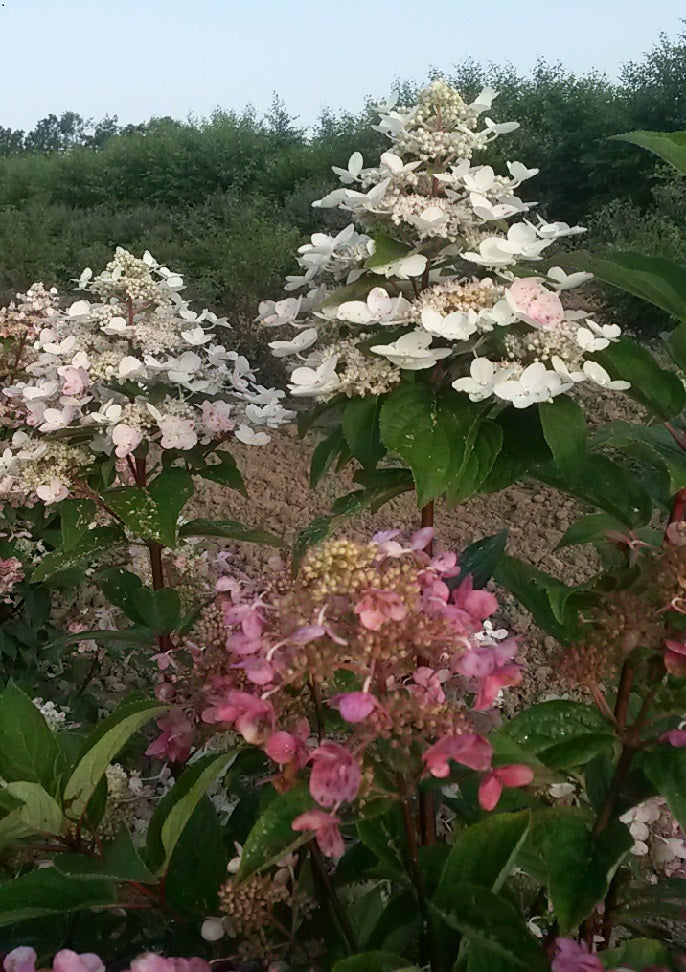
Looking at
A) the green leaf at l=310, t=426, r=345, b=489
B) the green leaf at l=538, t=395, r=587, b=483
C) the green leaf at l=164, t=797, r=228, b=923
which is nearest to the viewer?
the green leaf at l=164, t=797, r=228, b=923

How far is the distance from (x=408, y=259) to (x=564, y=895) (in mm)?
638

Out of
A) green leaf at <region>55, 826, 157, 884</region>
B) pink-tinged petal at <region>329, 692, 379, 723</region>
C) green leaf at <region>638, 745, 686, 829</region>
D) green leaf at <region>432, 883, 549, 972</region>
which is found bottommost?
green leaf at <region>432, 883, 549, 972</region>

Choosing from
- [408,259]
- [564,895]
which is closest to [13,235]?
[408,259]

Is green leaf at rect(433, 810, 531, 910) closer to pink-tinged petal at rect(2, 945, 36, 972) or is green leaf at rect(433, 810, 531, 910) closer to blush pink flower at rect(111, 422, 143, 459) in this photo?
pink-tinged petal at rect(2, 945, 36, 972)

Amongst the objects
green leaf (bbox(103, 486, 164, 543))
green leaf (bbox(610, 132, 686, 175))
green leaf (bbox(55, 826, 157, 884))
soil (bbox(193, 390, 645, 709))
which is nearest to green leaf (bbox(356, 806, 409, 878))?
green leaf (bbox(55, 826, 157, 884))

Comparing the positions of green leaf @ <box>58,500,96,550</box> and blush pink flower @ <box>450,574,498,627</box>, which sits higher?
green leaf @ <box>58,500,96,550</box>

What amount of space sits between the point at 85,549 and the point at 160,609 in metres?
0.16

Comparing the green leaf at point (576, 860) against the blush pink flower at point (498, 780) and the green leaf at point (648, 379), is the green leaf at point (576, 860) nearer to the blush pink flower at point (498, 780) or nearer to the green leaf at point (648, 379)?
the blush pink flower at point (498, 780)

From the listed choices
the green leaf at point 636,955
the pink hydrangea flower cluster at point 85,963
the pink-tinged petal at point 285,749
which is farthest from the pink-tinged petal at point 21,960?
the green leaf at point 636,955

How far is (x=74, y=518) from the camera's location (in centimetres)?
129

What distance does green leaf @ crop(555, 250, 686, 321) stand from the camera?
0.89 metres

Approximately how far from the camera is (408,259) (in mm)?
962

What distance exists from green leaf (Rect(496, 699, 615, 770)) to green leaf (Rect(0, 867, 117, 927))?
347 mm

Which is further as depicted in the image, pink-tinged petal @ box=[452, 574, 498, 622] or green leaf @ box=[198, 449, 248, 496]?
green leaf @ box=[198, 449, 248, 496]
